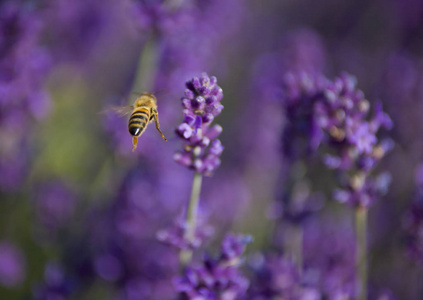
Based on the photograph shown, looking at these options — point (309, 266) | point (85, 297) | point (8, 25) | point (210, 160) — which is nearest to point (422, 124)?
point (309, 266)

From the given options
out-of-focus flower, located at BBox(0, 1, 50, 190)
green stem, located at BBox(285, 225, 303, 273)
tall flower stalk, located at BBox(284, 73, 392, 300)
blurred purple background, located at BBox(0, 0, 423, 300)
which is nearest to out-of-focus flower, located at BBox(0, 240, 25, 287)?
blurred purple background, located at BBox(0, 0, 423, 300)

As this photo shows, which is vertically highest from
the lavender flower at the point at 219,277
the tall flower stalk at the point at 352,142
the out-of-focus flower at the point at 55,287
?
the tall flower stalk at the point at 352,142

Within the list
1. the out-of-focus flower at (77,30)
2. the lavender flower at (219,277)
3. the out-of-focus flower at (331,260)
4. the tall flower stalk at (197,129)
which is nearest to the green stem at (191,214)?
the tall flower stalk at (197,129)

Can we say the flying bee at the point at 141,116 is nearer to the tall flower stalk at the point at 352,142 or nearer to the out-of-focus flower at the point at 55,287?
the tall flower stalk at the point at 352,142

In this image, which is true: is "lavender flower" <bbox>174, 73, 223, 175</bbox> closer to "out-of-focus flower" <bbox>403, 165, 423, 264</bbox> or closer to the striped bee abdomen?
the striped bee abdomen

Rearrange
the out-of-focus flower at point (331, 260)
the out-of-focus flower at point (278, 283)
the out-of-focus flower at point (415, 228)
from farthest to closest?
the out-of-focus flower at point (331, 260)
the out-of-focus flower at point (415, 228)
the out-of-focus flower at point (278, 283)
